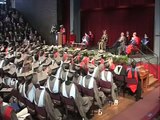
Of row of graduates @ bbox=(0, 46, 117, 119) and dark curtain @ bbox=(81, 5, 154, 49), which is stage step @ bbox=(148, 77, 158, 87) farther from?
dark curtain @ bbox=(81, 5, 154, 49)

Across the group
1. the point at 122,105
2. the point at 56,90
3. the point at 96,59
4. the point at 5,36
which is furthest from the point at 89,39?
the point at 56,90

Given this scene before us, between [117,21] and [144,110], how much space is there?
11658 millimetres

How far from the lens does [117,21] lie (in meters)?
18.9

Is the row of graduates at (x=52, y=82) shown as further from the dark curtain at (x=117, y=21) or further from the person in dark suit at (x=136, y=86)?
the dark curtain at (x=117, y=21)

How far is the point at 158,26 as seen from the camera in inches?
580

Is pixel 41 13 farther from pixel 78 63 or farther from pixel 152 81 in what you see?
pixel 152 81

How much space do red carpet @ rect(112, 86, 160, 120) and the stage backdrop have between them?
8231 millimetres

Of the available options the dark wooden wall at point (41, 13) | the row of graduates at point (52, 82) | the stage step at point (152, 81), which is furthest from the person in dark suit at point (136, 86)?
the dark wooden wall at point (41, 13)

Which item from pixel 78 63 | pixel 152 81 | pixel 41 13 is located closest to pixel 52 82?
pixel 78 63

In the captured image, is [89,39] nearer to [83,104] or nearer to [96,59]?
[96,59]

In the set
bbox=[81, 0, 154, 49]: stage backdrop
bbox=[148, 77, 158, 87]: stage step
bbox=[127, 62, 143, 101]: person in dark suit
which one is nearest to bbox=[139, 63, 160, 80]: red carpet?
bbox=[148, 77, 158, 87]: stage step

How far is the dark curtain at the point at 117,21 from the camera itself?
17.2 meters

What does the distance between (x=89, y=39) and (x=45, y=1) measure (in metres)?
4.57

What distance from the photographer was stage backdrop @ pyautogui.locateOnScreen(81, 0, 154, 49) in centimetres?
1721
